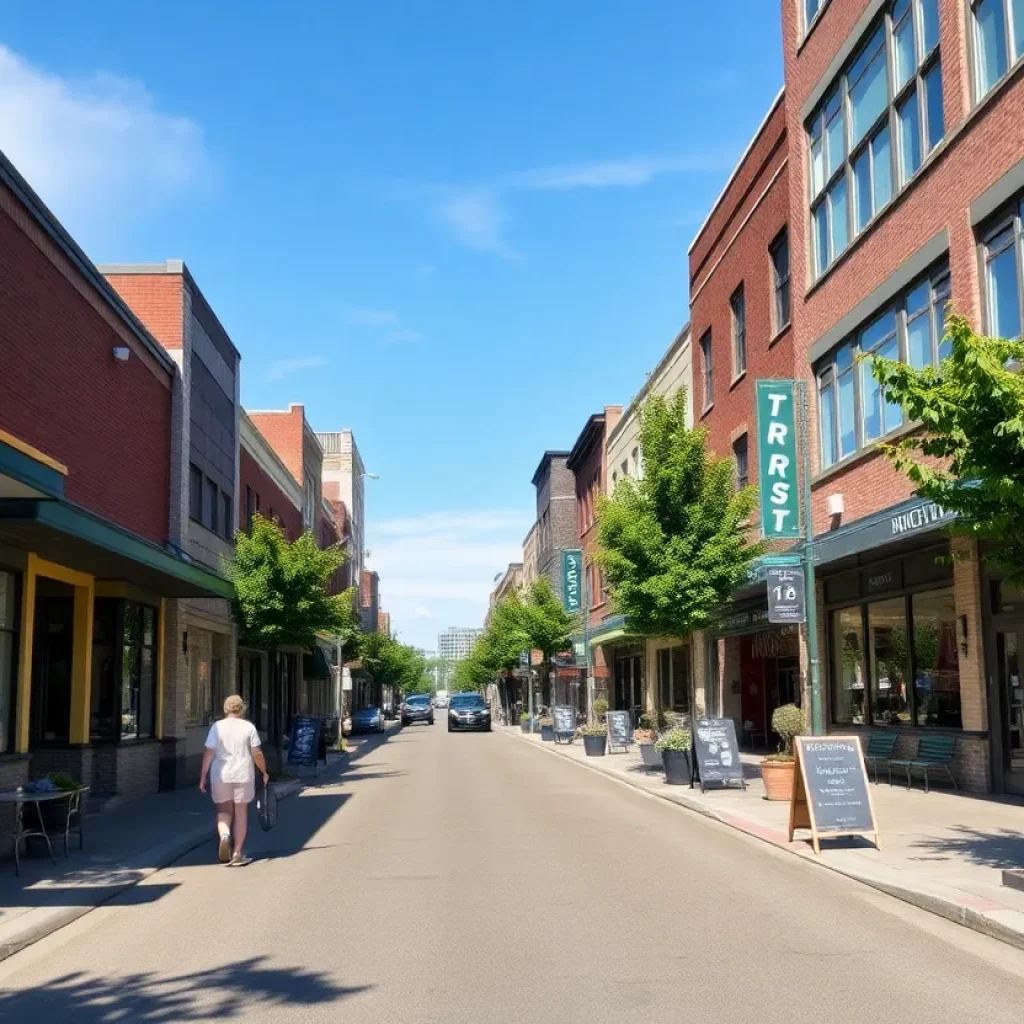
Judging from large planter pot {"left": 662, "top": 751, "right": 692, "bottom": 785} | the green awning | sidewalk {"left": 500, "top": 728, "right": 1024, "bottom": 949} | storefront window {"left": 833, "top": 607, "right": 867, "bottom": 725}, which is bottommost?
sidewalk {"left": 500, "top": 728, "right": 1024, "bottom": 949}

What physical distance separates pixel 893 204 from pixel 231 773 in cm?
1296

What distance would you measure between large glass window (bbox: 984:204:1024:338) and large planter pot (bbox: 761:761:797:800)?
6709 mm

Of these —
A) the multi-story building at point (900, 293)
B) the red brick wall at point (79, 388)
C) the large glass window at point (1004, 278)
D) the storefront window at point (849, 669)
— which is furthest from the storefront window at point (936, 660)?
the red brick wall at point (79, 388)

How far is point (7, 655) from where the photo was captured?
14.6 meters

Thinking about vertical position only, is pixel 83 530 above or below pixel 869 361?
below

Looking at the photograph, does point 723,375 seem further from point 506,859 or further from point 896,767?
point 506,859

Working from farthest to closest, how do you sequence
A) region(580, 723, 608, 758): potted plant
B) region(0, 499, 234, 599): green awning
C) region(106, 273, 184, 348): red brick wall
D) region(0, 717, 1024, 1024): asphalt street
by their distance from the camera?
region(580, 723, 608, 758): potted plant, region(106, 273, 184, 348): red brick wall, region(0, 499, 234, 599): green awning, region(0, 717, 1024, 1024): asphalt street

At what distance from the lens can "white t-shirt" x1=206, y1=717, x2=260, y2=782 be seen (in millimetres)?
12047

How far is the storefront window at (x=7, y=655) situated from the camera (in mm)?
14406

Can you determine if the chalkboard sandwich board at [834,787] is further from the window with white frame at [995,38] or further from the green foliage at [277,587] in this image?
the green foliage at [277,587]

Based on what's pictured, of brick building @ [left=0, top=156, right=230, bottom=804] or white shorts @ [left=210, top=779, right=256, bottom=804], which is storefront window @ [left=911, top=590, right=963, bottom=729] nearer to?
white shorts @ [left=210, top=779, right=256, bottom=804]

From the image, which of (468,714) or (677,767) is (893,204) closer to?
(677,767)

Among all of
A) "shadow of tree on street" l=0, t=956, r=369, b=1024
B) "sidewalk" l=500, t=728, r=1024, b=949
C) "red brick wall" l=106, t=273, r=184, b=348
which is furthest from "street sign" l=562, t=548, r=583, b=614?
"shadow of tree on street" l=0, t=956, r=369, b=1024

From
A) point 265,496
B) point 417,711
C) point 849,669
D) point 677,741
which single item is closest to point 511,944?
point 677,741
